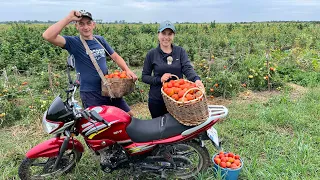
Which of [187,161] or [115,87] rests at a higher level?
[115,87]

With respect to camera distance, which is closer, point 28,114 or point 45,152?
point 45,152

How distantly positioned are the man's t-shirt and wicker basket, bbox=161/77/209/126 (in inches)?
37.3

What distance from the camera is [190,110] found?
8.36 feet

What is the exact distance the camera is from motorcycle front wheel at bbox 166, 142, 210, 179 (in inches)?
120

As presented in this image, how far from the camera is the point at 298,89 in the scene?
22.7 ft

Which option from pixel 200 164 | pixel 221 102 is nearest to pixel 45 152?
pixel 200 164

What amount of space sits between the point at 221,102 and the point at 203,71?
1373 millimetres

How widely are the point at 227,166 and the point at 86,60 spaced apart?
2034 mm

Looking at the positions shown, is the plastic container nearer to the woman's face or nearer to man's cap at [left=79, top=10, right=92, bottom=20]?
the woman's face

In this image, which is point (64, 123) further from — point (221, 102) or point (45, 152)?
point (221, 102)

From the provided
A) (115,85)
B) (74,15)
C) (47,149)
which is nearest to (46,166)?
(47,149)

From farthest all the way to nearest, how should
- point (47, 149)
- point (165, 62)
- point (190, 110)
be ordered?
point (165, 62) → point (47, 149) → point (190, 110)

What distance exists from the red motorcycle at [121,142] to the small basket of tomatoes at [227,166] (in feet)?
0.40

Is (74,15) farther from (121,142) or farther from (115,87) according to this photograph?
(121,142)
